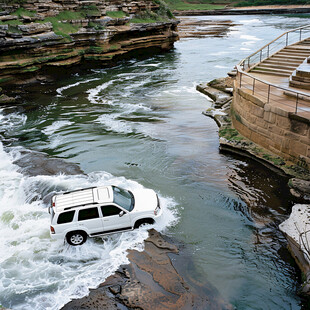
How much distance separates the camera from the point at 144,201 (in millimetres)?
12898

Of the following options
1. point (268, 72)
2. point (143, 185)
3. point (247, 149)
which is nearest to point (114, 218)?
point (143, 185)

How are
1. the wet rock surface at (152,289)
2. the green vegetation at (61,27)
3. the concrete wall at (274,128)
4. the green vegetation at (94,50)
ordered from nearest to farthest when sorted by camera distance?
the wet rock surface at (152,289) → the concrete wall at (274,128) → the green vegetation at (61,27) → the green vegetation at (94,50)

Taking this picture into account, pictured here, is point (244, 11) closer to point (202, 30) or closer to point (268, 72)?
point (202, 30)

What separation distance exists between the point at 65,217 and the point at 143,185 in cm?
492

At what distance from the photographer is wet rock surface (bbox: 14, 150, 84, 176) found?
58.4ft

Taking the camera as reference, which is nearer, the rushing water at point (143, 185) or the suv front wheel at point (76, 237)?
the rushing water at point (143, 185)

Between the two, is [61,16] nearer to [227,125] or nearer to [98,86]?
[98,86]

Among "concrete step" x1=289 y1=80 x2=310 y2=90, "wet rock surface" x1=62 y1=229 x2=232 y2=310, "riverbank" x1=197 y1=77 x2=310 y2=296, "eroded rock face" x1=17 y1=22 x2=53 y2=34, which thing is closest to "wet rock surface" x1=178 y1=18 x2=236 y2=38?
"eroded rock face" x1=17 y1=22 x2=53 y2=34

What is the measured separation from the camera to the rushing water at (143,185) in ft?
35.6

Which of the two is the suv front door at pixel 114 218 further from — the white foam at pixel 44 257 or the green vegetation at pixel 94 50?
the green vegetation at pixel 94 50

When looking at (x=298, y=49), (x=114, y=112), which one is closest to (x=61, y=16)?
(x=114, y=112)

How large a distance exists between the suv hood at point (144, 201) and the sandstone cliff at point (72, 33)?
25.7m

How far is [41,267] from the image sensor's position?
11641 mm

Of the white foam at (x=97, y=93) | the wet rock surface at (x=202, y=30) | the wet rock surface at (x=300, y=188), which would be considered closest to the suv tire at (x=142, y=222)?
the wet rock surface at (x=300, y=188)
